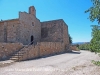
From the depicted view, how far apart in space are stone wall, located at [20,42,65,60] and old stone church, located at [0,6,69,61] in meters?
3.05

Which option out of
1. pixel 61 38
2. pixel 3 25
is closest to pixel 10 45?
pixel 3 25

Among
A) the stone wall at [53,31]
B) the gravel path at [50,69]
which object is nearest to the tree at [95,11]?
the gravel path at [50,69]

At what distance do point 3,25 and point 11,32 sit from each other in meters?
2.05

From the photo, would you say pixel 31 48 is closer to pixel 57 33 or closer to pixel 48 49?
pixel 48 49

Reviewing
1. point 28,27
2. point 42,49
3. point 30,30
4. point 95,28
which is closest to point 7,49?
point 42,49

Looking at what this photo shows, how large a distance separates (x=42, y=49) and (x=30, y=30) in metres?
6.25

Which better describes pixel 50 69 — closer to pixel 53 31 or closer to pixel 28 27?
pixel 28 27

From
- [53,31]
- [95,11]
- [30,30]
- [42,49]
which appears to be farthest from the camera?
[53,31]

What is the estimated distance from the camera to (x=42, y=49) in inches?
667

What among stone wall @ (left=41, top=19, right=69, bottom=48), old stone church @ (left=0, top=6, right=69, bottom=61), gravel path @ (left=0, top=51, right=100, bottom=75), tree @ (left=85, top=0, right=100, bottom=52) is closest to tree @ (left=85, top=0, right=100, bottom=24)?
tree @ (left=85, top=0, right=100, bottom=52)

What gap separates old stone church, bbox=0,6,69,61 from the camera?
19.7 m

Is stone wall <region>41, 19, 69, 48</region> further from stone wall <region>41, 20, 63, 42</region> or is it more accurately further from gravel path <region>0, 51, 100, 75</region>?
gravel path <region>0, 51, 100, 75</region>

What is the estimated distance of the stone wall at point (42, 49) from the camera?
13894mm

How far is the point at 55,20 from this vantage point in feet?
82.9
